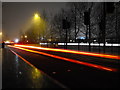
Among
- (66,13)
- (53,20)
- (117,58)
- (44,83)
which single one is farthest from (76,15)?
Result: (44,83)

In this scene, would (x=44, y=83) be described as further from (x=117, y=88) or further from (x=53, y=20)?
(x=53, y=20)

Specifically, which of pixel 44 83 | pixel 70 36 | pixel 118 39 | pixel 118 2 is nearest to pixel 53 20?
pixel 70 36

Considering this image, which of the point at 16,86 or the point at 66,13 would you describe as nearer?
the point at 16,86

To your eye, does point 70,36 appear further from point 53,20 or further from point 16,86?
point 16,86

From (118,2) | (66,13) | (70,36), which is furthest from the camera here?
(70,36)

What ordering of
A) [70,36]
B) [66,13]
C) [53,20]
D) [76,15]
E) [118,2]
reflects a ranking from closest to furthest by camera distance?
1. [118,2]
2. [76,15]
3. [66,13]
4. [70,36]
5. [53,20]

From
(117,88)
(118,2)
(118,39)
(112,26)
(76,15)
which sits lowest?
(117,88)

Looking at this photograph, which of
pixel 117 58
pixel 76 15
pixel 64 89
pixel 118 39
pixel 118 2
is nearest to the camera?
pixel 64 89

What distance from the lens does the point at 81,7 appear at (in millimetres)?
34750

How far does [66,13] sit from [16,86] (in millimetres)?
35429

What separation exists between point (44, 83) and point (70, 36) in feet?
125

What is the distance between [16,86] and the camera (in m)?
5.75

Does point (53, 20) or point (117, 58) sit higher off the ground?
point (53, 20)

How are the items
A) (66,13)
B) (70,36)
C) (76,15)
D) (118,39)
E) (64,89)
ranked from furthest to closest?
(70,36)
(66,13)
(76,15)
(118,39)
(64,89)
